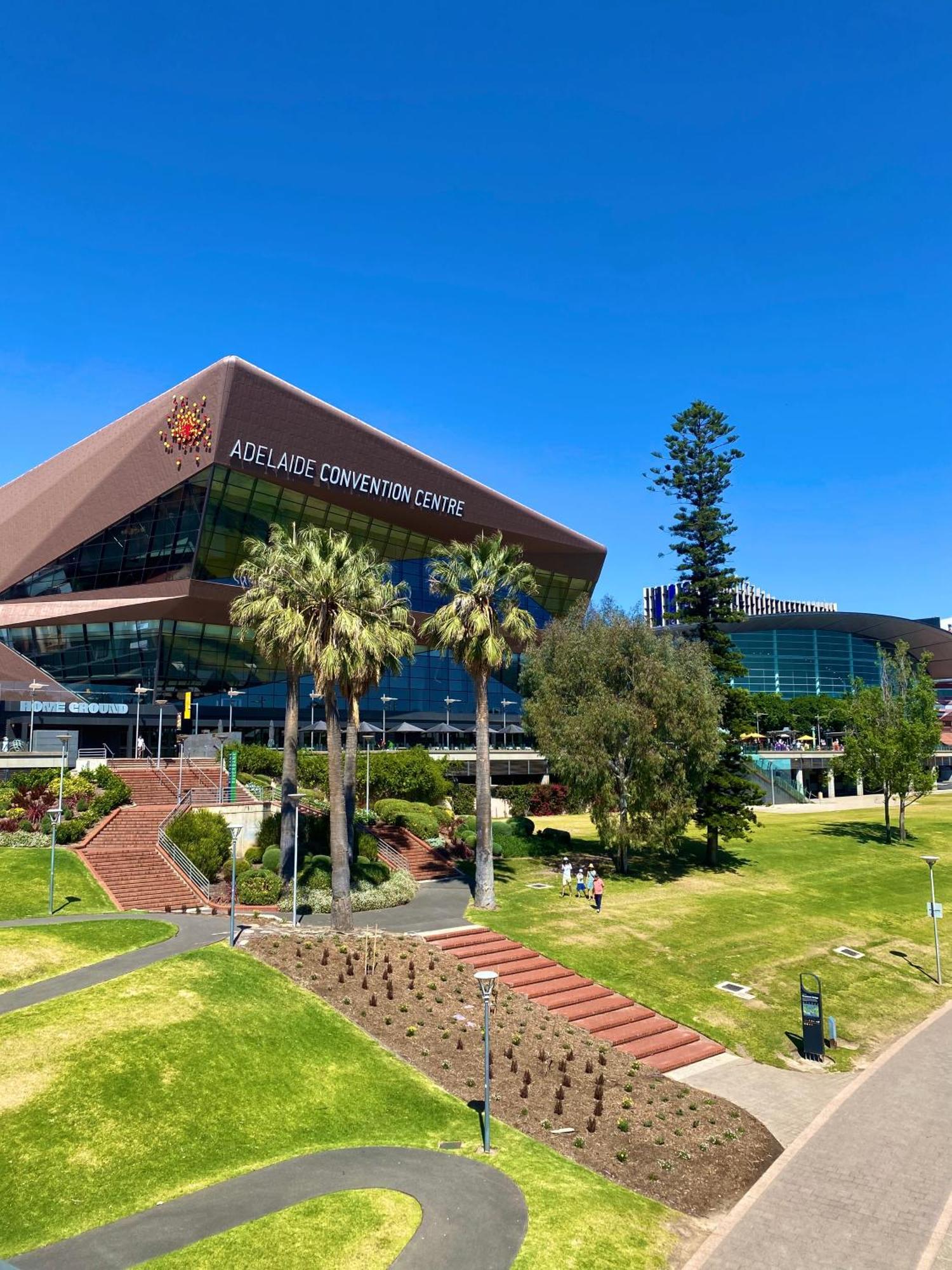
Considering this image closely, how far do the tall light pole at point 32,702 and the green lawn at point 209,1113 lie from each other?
28.4 meters

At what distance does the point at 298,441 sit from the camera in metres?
62.5

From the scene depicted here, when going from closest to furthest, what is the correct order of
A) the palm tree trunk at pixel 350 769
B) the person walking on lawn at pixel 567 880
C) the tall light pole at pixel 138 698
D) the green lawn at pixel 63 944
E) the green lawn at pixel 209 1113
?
the green lawn at pixel 209 1113
the green lawn at pixel 63 944
the palm tree trunk at pixel 350 769
the person walking on lawn at pixel 567 880
the tall light pole at pixel 138 698

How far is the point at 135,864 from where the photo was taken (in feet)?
113

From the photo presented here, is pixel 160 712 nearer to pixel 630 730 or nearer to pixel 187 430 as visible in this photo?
pixel 187 430

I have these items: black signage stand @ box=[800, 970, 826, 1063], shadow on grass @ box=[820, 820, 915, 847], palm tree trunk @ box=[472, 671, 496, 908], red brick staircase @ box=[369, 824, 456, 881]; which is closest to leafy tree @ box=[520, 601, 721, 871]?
palm tree trunk @ box=[472, 671, 496, 908]

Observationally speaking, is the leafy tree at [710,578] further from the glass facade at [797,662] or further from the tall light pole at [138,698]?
the glass facade at [797,662]

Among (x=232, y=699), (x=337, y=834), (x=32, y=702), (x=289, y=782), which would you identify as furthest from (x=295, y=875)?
(x=232, y=699)

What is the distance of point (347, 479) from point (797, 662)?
96993 millimetres

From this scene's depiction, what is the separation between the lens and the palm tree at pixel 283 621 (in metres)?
30.2

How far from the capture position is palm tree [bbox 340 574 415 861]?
1183 inches

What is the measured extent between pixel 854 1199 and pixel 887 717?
167 ft

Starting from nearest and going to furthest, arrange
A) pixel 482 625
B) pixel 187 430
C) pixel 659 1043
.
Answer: pixel 659 1043, pixel 482 625, pixel 187 430

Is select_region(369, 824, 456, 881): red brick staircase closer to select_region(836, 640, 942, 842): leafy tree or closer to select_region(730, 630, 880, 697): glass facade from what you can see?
select_region(836, 640, 942, 842): leafy tree

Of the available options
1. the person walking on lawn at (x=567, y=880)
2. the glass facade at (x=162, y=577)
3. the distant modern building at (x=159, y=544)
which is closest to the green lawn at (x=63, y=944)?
the person walking on lawn at (x=567, y=880)
